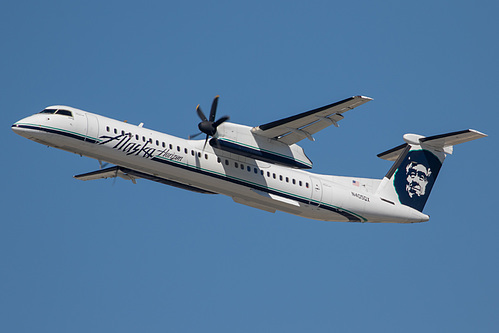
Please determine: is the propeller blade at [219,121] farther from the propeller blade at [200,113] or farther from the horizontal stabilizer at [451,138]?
the horizontal stabilizer at [451,138]

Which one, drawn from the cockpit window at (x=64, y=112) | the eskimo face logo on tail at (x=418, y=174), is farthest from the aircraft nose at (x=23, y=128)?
the eskimo face logo on tail at (x=418, y=174)

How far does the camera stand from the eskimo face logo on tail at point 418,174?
1041 inches

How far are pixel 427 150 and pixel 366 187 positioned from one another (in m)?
3.20

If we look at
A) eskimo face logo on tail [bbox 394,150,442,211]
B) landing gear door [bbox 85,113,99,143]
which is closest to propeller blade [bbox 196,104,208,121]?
landing gear door [bbox 85,113,99,143]

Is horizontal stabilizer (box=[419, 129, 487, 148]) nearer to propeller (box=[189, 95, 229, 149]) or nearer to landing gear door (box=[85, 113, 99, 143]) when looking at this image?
propeller (box=[189, 95, 229, 149])

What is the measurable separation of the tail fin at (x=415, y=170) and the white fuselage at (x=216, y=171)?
54 cm

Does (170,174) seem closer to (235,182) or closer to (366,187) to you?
(235,182)

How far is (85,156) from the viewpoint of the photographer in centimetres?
2167

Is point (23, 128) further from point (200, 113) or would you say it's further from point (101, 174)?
point (200, 113)

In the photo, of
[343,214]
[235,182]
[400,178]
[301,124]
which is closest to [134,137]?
[235,182]

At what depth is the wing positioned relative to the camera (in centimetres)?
2123

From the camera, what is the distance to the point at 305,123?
73.8 feet

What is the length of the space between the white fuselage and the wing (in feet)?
4.48

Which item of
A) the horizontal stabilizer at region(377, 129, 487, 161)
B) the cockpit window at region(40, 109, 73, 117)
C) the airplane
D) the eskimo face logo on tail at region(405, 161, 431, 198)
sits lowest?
the cockpit window at region(40, 109, 73, 117)
